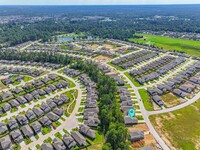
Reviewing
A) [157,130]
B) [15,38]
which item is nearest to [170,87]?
[157,130]

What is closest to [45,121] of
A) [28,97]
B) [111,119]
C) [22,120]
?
[22,120]

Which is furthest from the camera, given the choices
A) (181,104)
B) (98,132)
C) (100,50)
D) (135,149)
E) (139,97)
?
(100,50)

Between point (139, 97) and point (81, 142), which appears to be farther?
point (139, 97)

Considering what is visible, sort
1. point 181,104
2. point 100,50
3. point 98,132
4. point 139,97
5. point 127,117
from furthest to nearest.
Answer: point 100,50, point 139,97, point 181,104, point 127,117, point 98,132

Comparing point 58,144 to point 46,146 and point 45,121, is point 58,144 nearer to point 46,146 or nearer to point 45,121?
point 46,146

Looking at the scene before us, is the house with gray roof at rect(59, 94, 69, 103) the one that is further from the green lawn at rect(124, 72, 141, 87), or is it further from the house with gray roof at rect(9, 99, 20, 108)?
the green lawn at rect(124, 72, 141, 87)

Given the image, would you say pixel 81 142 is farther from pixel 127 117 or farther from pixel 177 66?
pixel 177 66

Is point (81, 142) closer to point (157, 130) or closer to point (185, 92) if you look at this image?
point (157, 130)
